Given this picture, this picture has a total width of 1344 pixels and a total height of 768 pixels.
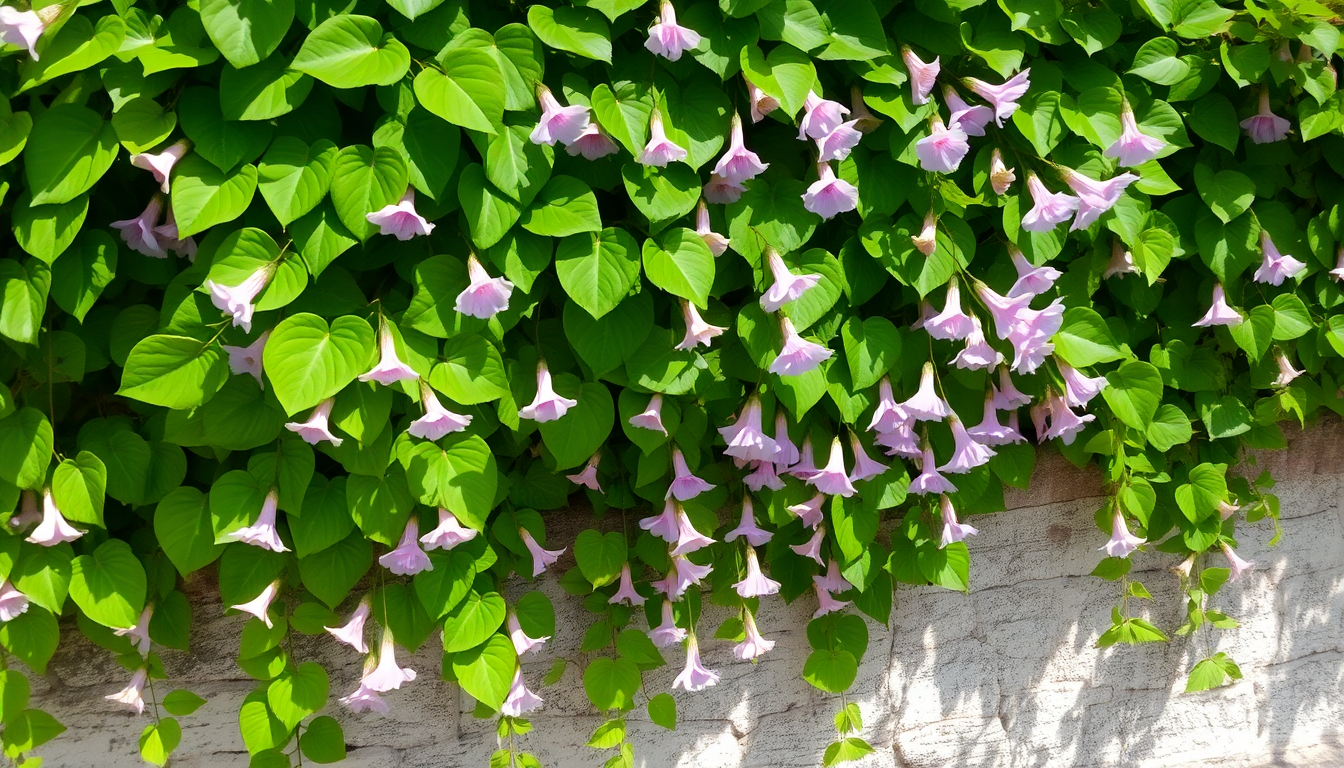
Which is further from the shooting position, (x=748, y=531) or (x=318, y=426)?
(x=748, y=531)

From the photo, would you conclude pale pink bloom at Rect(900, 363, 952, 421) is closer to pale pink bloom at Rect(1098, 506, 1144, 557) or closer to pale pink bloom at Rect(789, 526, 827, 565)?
pale pink bloom at Rect(789, 526, 827, 565)

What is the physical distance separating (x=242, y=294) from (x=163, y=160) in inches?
11.3

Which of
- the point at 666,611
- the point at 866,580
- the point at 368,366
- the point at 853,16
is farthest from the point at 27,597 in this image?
the point at 853,16

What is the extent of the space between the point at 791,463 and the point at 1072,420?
0.71 metres

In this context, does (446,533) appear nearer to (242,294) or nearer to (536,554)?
(536,554)

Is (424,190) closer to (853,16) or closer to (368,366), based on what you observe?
(368,366)

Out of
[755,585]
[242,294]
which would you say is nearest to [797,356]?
[755,585]

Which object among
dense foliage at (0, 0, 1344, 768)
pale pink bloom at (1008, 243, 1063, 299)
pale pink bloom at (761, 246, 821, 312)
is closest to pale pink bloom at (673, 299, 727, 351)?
dense foliage at (0, 0, 1344, 768)

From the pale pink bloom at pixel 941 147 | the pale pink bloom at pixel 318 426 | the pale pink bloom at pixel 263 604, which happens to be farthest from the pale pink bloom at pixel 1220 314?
the pale pink bloom at pixel 263 604

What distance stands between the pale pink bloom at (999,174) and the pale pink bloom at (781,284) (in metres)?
0.49

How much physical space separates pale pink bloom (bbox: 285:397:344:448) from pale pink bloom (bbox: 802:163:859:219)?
1.05 m

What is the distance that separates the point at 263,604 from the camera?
191 cm

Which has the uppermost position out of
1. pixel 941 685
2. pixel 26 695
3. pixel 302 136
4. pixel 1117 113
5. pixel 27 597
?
pixel 1117 113

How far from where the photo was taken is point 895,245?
1995 mm
